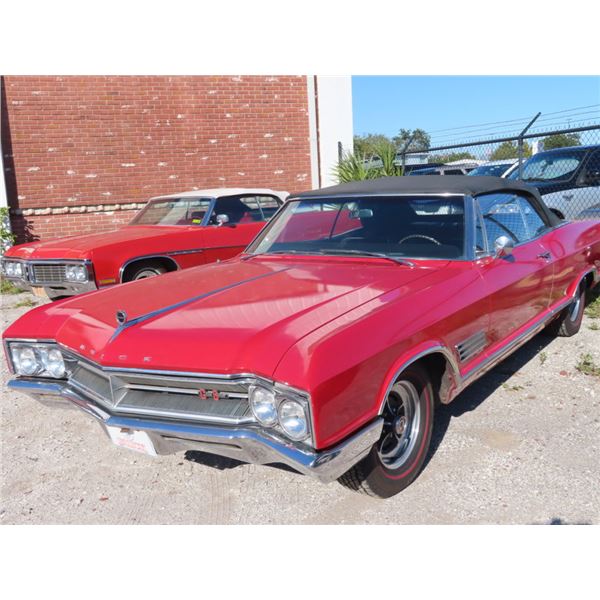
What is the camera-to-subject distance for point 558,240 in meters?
4.79

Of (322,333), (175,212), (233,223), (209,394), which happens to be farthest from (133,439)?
(175,212)

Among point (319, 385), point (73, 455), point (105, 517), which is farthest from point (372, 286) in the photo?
point (73, 455)

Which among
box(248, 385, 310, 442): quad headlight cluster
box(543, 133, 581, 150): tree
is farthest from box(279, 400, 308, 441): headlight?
box(543, 133, 581, 150): tree

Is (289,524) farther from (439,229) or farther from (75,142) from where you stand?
(75,142)

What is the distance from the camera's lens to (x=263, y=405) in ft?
8.20

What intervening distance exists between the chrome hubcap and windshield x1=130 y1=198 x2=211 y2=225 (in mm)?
4881

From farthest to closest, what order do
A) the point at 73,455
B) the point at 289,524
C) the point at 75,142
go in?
the point at 75,142
the point at 73,455
the point at 289,524

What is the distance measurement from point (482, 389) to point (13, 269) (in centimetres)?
534

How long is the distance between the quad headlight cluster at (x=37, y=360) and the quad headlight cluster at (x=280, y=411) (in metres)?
1.27

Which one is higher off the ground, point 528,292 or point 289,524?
point 528,292

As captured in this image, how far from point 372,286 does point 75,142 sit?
9261 mm

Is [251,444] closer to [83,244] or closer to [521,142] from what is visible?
[83,244]

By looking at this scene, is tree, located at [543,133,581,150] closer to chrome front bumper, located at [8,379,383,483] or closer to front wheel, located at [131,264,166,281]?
front wheel, located at [131,264,166,281]

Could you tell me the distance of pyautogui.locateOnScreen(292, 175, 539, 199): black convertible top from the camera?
3.93 metres
